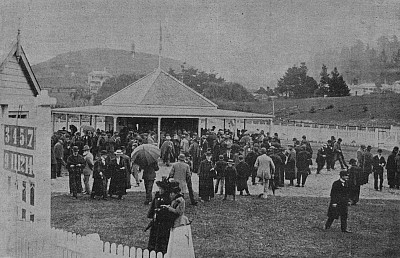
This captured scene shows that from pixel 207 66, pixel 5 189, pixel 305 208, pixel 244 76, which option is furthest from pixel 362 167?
pixel 5 189

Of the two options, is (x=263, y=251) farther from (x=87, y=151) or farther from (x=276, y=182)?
(x=87, y=151)

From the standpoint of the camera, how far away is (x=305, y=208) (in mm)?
4535

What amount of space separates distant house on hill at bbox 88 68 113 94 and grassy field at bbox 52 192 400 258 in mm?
1535

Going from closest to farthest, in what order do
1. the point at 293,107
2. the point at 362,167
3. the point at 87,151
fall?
the point at 362,167 → the point at 87,151 → the point at 293,107

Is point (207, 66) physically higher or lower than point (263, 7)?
lower

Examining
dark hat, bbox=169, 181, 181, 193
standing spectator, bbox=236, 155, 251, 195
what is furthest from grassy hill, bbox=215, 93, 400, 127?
dark hat, bbox=169, 181, 181, 193

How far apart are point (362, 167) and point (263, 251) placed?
6.10 feet

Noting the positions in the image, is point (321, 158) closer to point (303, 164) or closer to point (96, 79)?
point (303, 164)

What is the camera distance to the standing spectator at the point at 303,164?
19.6 feet

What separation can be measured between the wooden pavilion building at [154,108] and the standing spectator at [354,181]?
87.9 inches

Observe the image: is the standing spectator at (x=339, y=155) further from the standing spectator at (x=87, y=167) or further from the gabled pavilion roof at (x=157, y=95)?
the standing spectator at (x=87, y=167)

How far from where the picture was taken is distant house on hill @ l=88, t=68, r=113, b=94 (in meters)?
5.34

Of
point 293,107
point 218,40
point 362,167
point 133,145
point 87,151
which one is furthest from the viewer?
point 293,107

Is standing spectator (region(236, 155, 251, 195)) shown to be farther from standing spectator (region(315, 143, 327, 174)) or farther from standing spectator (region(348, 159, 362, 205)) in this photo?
standing spectator (region(348, 159, 362, 205))
